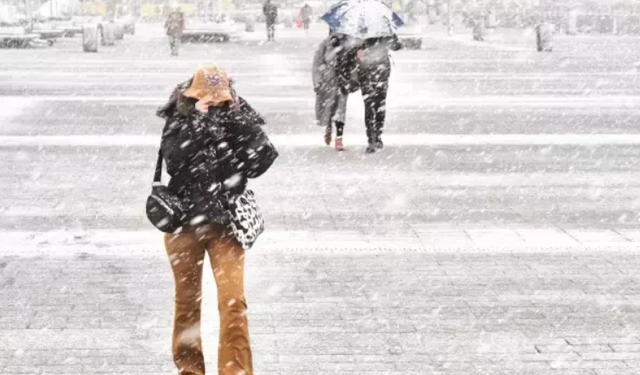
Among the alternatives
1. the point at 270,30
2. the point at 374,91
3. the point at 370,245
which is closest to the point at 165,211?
the point at 370,245

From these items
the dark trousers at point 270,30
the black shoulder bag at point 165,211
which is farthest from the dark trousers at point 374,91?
the dark trousers at point 270,30

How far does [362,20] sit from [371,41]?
0.43 m

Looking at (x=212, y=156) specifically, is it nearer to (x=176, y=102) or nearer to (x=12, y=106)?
(x=176, y=102)

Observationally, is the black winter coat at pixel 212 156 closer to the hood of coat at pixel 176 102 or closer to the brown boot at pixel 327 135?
the hood of coat at pixel 176 102

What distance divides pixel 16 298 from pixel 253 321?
167 cm

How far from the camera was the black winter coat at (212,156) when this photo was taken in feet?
17.9

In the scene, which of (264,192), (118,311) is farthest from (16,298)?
(264,192)

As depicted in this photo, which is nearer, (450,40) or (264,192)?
(264,192)

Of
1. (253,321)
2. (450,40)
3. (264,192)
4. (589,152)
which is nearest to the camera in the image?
(253,321)

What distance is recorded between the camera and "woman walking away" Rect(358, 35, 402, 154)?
46.1 ft

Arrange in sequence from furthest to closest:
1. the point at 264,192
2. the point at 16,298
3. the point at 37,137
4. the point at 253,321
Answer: the point at 37,137 < the point at 264,192 < the point at 16,298 < the point at 253,321

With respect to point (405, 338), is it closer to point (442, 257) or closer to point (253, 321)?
point (253, 321)

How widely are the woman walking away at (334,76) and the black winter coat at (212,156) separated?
8426 millimetres

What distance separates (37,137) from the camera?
15.8m
